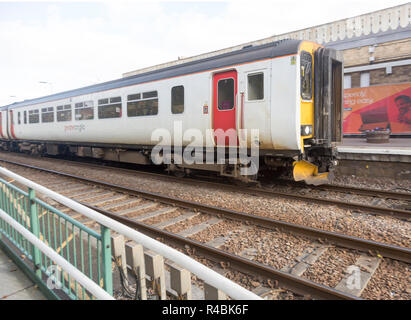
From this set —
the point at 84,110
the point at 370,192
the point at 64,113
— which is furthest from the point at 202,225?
the point at 64,113

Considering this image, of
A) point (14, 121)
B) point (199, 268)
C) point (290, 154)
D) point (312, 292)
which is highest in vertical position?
point (14, 121)

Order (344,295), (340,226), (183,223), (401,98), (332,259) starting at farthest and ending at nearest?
(401,98), (183,223), (340,226), (332,259), (344,295)

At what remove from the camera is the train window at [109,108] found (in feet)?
35.5

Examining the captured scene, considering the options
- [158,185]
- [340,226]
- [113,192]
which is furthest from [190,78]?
[340,226]

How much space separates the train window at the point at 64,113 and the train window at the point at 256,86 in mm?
9469

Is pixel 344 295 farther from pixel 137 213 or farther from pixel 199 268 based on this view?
pixel 137 213

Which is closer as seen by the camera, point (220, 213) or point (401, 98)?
point (220, 213)

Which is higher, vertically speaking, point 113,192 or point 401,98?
point 401,98

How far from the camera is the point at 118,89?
423 inches

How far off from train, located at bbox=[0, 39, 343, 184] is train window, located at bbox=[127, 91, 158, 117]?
0.10ft

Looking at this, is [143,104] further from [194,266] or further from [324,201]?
[194,266]

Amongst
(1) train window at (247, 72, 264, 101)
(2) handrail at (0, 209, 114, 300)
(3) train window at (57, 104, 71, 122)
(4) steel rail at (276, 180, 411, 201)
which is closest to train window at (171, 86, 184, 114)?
(1) train window at (247, 72, 264, 101)

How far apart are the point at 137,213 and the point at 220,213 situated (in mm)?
1739

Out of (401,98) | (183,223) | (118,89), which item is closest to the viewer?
(183,223)
